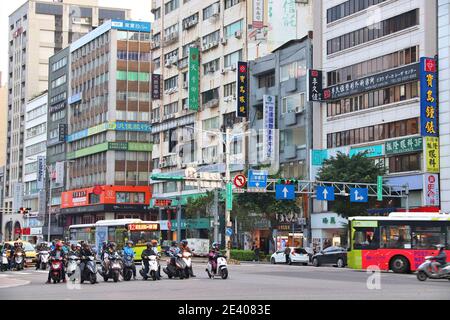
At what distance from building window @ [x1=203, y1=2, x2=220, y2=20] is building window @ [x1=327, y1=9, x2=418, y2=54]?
61.3 ft

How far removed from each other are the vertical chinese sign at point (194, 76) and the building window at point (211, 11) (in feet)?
12.0

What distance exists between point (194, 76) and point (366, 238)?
4845 centimetres

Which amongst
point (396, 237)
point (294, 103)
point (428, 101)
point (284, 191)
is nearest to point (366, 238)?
point (396, 237)

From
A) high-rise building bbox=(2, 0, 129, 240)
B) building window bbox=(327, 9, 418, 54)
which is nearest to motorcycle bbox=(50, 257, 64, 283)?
building window bbox=(327, 9, 418, 54)

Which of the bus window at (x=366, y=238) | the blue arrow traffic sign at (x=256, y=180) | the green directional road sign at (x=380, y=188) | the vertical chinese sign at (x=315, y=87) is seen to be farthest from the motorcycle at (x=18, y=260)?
the vertical chinese sign at (x=315, y=87)

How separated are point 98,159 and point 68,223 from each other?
45.4ft

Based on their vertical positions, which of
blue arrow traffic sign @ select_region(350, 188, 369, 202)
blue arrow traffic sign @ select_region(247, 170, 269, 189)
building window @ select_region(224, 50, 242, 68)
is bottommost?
blue arrow traffic sign @ select_region(350, 188, 369, 202)

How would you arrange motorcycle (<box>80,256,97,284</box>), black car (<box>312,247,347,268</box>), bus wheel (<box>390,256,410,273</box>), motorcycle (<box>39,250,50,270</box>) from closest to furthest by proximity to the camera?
motorcycle (<box>80,256,97,284</box>), bus wheel (<box>390,256,410,273</box>), motorcycle (<box>39,250,50,270</box>), black car (<box>312,247,347,268</box>)

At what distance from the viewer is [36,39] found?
13388 centimetres

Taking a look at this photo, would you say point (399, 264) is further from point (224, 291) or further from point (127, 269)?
point (224, 291)

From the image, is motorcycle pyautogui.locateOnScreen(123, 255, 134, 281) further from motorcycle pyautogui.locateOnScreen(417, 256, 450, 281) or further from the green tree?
the green tree

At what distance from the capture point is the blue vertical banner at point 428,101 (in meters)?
54.4

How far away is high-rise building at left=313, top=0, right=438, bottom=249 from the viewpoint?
5684 cm

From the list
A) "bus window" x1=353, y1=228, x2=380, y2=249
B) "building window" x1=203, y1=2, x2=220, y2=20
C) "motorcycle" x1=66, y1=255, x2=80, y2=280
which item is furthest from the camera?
"building window" x1=203, y1=2, x2=220, y2=20
